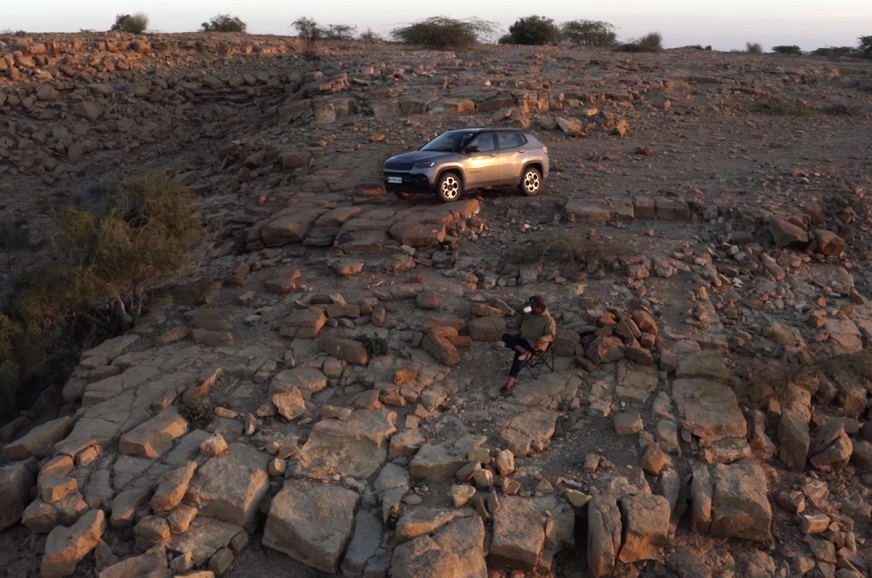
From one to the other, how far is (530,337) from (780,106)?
Answer: 58.5 ft

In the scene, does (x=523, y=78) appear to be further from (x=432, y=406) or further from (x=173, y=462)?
(x=173, y=462)

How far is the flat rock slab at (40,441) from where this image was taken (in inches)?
352

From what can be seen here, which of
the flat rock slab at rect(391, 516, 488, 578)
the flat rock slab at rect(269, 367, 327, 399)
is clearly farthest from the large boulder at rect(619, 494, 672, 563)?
the flat rock slab at rect(269, 367, 327, 399)

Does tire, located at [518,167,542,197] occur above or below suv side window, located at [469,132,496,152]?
below

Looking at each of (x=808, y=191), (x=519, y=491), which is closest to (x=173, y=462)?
(x=519, y=491)

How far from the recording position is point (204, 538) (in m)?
7.71

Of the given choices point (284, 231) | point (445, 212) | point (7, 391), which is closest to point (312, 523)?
point (7, 391)

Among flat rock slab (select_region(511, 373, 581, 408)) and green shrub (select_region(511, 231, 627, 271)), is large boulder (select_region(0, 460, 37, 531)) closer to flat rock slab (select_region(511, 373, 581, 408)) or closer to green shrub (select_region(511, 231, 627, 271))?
flat rock slab (select_region(511, 373, 581, 408))

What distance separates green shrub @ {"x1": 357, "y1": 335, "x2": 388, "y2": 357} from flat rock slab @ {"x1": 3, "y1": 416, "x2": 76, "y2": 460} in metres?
3.64

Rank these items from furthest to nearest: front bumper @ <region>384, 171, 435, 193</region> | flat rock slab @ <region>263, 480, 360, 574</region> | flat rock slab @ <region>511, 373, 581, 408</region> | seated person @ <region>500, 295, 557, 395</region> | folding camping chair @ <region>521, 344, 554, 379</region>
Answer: front bumper @ <region>384, 171, 435, 193</region>, folding camping chair @ <region>521, 344, 554, 379</region>, seated person @ <region>500, 295, 557, 395</region>, flat rock slab @ <region>511, 373, 581, 408</region>, flat rock slab @ <region>263, 480, 360, 574</region>

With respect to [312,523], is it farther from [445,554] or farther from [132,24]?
[132,24]

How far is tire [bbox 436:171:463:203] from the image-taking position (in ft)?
48.9

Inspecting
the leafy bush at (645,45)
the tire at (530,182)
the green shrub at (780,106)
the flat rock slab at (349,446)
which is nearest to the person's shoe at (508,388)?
the flat rock slab at (349,446)

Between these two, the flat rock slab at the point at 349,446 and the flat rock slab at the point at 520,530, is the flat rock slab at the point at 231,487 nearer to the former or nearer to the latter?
the flat rock slab at the point at 349,446
